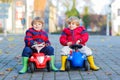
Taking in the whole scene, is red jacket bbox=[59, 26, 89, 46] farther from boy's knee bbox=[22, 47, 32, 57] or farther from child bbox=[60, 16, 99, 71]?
boy's knee bbox=[22, 47, 32, 57]

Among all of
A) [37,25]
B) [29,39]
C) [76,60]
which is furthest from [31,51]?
[76,60]

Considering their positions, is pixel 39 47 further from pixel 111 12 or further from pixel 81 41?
pixel 111 12

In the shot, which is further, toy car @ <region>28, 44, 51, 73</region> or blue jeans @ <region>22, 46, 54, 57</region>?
blue jeans @ <region>22, 46, 54, 57</region>

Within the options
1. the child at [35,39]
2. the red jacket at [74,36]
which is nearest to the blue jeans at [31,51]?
the child at [35,39]

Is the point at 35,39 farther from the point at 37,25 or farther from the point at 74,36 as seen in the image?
the point at 74,36

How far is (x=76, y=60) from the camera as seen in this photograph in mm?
9031

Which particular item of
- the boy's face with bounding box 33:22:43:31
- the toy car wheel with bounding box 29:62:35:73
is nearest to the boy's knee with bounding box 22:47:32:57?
the toy car wheel with bounding box 29:62:35:73

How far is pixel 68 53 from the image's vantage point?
30.1ft

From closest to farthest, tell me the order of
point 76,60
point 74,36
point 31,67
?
point 31,67 → point 76,60 → point 74,36

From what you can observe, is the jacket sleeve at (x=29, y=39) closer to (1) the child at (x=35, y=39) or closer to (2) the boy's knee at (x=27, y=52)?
(1) the child at (x=35, y=39)

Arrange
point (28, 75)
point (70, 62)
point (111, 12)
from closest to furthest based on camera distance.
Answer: point (28, 75), point (70, 62), point (111, 12)

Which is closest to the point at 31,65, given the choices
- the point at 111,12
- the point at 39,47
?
the point at 39,47

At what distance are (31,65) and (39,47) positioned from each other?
42cm

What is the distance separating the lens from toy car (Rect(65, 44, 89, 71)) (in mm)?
9033
